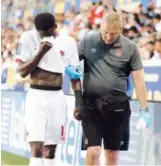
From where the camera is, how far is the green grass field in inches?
289

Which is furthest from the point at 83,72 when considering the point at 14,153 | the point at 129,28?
the point at 14,153

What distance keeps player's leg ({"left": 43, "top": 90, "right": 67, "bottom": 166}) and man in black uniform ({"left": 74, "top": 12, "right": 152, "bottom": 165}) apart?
5.9 inches

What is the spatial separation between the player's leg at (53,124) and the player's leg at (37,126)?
5 cm

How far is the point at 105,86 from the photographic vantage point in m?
4.36

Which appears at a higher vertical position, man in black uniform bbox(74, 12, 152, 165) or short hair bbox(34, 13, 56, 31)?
short hair bbox(34, 13, 56, 31)

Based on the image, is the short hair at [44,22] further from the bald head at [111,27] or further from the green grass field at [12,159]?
the green grass field at [12,159]

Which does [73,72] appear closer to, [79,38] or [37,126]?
[37,126]

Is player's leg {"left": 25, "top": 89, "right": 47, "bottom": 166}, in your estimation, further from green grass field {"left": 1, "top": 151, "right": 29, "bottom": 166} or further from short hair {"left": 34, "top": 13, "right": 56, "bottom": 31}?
green grass field {"left": 1, "top": 151, "right": 29, "bottom": 166}

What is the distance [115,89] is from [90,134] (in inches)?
16.9

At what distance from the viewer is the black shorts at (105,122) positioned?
440 cm

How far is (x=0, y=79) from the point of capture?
29.6ft

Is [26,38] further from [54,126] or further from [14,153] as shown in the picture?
[14,153]

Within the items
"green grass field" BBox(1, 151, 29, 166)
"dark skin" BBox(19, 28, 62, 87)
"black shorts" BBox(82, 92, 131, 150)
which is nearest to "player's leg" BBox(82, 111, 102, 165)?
"black shorts" BBox(82, 92, 131, 150)

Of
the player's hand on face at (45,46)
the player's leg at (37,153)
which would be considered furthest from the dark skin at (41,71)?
the player's leg at (37,153)
